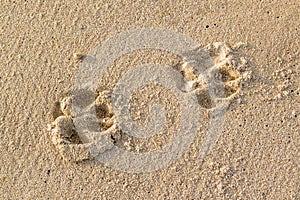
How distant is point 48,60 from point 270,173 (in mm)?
1195

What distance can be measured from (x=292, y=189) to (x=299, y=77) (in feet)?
1.76

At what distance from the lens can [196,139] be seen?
192 cm

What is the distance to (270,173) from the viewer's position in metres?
1.86

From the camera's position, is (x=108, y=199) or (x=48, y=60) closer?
(x=108, y=199)

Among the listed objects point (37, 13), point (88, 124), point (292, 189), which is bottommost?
point (292, 189)

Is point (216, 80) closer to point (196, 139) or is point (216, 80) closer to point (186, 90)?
point (186, 90)

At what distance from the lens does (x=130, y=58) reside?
2.03m

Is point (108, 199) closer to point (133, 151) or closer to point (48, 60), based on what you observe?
point (133, 151)

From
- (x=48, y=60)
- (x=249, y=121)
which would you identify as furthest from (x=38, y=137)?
(x=249, y=121)

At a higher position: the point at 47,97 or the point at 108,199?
the point at 47,97

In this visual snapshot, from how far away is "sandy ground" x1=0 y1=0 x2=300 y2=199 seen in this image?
1.86 meters

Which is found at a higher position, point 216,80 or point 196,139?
point 216,80

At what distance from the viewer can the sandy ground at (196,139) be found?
1859mm

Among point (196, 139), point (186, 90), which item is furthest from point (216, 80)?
point (196, 139)
